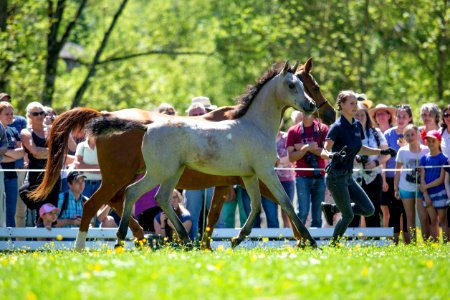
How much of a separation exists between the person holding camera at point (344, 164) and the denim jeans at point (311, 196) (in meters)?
1.95

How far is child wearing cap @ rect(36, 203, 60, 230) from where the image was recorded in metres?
14.5

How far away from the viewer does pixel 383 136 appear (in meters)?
15.3

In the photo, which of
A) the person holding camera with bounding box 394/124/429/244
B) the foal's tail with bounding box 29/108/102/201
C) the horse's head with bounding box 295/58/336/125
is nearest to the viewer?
the foal's tail with bounding box 29/108/102/201

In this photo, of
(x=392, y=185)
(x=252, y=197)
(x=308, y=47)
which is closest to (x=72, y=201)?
(x=252, y=197)

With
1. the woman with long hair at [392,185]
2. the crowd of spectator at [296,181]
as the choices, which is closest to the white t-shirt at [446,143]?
the crowd of spectator at [296,181]

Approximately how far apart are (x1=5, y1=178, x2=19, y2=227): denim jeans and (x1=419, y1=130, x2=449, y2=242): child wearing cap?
6220 millimetres

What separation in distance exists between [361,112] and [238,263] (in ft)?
22.4

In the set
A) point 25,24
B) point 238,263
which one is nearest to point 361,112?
point 238,263

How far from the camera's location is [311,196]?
50.2 feet

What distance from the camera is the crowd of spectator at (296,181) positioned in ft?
48.3

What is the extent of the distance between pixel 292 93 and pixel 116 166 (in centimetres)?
251

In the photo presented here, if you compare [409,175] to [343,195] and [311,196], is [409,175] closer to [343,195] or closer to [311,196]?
[311,196]

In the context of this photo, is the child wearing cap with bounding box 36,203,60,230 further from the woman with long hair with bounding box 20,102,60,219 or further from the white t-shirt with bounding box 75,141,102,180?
the white t-shirt with bounding box 75,141,102,180

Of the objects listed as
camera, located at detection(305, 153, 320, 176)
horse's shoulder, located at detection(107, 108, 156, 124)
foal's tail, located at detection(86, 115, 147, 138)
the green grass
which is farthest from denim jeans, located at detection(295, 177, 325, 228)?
the green grass
